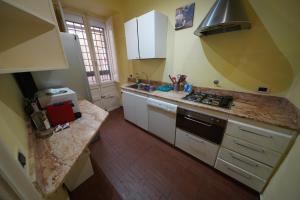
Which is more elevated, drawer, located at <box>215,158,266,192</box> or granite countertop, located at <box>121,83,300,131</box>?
granite countertop, located at <box>121,83,300,131</box>

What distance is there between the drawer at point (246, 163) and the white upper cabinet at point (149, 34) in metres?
1.77

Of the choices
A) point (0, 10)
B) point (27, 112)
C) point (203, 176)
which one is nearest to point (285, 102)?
point (203, 176)

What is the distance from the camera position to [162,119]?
74.9 inches

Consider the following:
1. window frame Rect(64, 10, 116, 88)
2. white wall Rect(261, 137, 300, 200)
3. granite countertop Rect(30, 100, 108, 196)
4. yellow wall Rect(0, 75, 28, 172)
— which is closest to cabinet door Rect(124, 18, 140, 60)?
window frame Rect(64, 10, 116, 88)

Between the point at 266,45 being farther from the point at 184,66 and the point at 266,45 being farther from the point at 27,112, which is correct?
the point at 27,112

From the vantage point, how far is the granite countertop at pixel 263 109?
40.3 inches

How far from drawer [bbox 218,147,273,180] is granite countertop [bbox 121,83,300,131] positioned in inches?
18.9

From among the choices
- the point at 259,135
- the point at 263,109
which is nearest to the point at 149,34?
the point at 263,109

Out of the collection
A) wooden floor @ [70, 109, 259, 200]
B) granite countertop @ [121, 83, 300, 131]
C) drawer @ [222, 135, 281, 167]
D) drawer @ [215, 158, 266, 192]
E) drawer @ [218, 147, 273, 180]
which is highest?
granite countertop @ [121, 83, 300, 131]

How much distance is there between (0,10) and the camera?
0.60 m

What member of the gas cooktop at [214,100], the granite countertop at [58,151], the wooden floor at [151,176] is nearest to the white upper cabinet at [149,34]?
the gas cooktop at [214,100]

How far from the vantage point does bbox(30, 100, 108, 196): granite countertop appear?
62cm

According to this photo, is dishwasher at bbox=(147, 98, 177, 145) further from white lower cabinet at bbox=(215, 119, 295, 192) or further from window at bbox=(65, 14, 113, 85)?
window at bbox=(65, 14, 113, 85)

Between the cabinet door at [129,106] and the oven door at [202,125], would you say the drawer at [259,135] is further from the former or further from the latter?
the cabinet door at [129,106]
